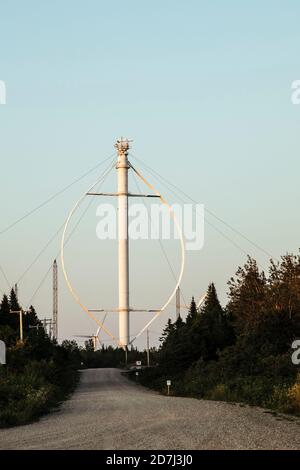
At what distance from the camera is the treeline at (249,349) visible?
3438cm

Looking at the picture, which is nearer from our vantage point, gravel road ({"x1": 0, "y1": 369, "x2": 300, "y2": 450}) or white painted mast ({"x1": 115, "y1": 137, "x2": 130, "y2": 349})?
gravel road ({"x1": 0, "y1": 369, "x2": 300, "y2": 450})

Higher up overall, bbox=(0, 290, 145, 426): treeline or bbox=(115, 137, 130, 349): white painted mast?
bbox=(115, 137, 130, 349): white painted mast

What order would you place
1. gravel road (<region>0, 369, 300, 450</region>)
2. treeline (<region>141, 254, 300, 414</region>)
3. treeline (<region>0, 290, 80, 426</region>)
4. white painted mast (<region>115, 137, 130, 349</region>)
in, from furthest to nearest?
white painted mast (<region>115, 137, 130, 349</region>), treeline (<region>141, 254, 300, 414</region>), treeline (<region>0, 290, 80, 426</region>), gravel road (<region>0, 369, 300, 450</region>)

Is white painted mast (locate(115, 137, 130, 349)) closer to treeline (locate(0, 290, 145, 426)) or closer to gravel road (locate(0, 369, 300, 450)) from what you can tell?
treeline (locate(0, 290, 145, 426))

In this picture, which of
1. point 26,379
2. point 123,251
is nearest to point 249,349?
point 26,379

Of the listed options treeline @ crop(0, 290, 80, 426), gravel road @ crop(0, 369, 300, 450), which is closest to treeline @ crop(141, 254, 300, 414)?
gravel road @ crop(0, 369, 300, 450)

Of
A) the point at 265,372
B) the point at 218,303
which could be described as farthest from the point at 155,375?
the point at 218,303

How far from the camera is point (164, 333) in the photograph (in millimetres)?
78500

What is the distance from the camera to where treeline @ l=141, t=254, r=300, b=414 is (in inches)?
1353

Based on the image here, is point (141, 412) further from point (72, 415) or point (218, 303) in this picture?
point (218, 303)

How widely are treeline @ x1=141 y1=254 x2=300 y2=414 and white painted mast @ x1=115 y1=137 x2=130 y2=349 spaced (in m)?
5.98

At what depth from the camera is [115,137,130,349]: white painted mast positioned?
6556 cm

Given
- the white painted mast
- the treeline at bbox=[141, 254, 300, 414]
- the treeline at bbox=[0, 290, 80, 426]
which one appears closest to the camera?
the treeline at bbox=[0, 290, 80, 426]
